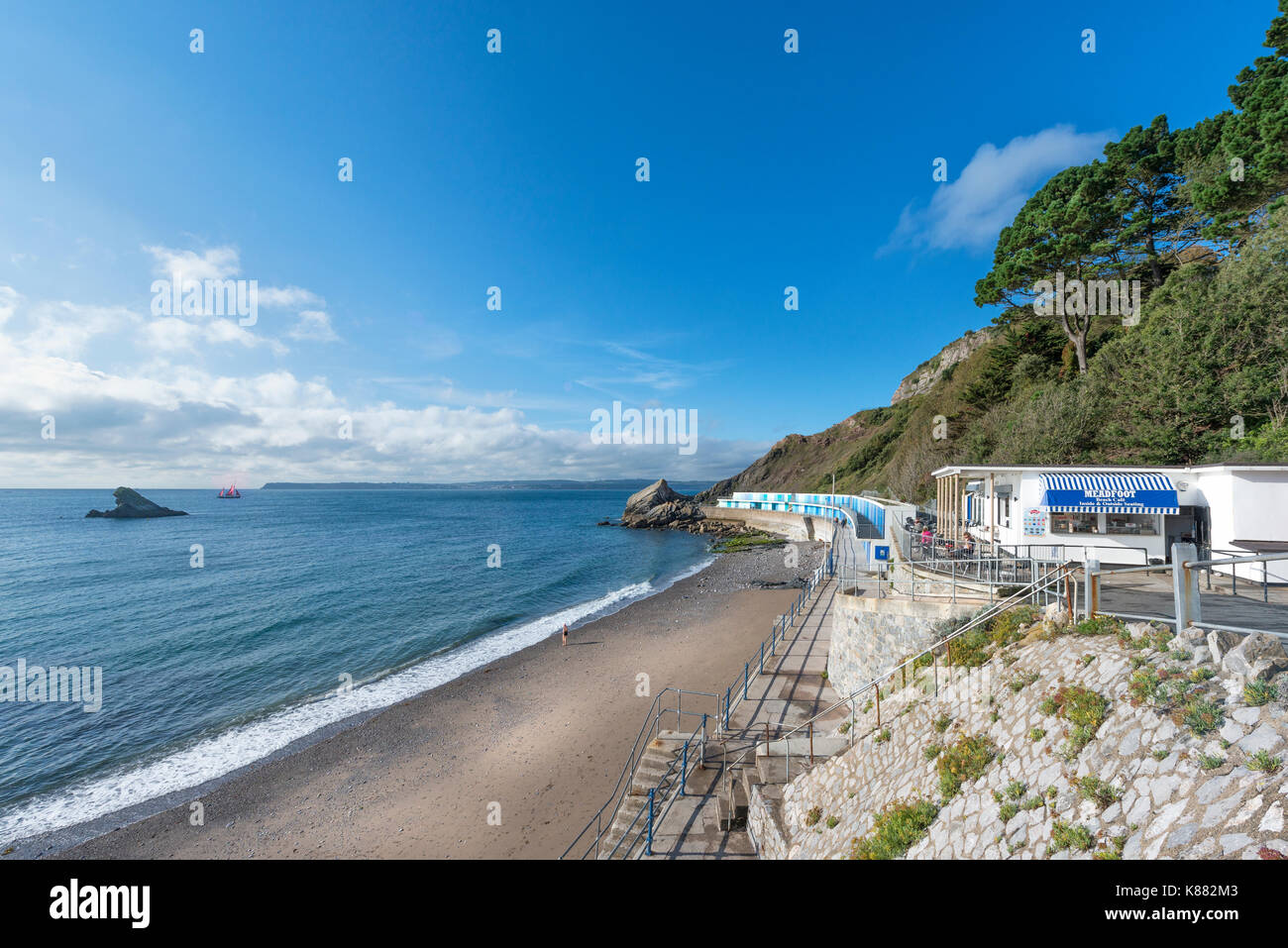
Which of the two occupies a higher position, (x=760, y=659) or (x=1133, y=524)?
(x=1133, y=524)

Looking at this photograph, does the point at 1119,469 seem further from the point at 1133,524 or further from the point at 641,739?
the point at 641,739

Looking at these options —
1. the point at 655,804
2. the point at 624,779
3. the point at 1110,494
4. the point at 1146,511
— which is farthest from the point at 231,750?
the point at 1146,511

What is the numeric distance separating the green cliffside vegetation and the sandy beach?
1948 centimetres

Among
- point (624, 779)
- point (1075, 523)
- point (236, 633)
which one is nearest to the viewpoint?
point (624, 779)

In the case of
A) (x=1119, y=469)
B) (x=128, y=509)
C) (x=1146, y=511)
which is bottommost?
(x=128, y=509)

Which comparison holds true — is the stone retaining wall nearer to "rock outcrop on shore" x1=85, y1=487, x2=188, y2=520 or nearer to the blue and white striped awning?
the blue and white striped awning

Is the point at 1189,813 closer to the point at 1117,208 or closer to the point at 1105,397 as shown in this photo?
the point at 1105,397

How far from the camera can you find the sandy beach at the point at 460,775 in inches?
466

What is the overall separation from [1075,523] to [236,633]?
36034 mm

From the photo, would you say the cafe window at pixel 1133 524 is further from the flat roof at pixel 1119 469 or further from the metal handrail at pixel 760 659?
the metal handrail at pixel 760 659

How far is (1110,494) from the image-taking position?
46.6 feet

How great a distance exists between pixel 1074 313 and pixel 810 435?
87.1 meters

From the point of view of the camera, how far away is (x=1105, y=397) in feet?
81.1
